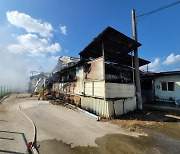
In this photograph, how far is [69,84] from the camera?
17.0 meters

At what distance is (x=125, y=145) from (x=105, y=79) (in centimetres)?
545

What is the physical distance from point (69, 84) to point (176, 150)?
511 inches

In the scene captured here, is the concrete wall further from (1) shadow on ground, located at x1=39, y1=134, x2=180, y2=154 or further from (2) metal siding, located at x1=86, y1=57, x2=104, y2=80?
(1) shadow on ground, located at x1=39, y1=134, x2=180, y2=154

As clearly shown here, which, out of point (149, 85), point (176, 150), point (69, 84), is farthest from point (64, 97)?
point (176, 150)

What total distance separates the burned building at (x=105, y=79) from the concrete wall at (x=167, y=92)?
372 cm

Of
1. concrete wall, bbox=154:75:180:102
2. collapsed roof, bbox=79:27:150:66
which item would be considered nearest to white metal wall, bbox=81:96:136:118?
collapsed roof, bbox=79:27:150:66

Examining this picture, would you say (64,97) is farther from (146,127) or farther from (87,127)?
(146,127)

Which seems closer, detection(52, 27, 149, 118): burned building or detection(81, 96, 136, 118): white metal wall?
detection(81, 96, 136, 118): white metal wall

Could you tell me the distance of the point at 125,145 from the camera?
589cm

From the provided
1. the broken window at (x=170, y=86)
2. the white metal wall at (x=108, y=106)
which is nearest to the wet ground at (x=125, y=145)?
the white metal wall at (x=108, y=106)

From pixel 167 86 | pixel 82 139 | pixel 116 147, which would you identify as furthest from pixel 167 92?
pixel 82 139

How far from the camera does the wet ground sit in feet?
17.6

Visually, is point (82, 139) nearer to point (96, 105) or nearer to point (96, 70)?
point (96, 105)

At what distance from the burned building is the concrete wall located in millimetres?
3723
